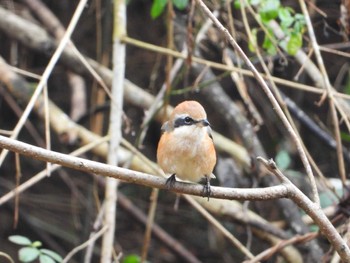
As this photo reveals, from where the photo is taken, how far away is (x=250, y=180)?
396 cm

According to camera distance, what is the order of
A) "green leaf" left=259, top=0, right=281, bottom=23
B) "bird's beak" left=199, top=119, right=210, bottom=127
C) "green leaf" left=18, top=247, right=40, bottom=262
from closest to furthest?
"bird's beak" left=199, top=119, right=210, bottom=127
"green leaf" left=18, top=247, right=40, bottom=262
"green leaf" left=259, top=0, right=281, bottom=23

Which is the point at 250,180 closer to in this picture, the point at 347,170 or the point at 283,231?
the point at 283,231

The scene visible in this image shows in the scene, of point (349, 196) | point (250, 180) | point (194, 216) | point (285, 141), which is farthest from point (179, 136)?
point (194, 216)

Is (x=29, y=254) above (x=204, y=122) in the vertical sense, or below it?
below

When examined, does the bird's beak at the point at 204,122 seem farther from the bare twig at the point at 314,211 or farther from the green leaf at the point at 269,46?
the green leaf at the point at 269,46

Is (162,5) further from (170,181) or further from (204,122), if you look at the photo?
(170,181)

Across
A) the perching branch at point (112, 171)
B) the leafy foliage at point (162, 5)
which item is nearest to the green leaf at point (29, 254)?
the perching branch at point (112, 171)

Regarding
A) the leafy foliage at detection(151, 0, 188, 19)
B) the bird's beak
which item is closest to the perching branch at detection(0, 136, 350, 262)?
the bird's beak

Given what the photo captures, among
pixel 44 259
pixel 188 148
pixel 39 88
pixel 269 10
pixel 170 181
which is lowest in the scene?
pixel 44 259

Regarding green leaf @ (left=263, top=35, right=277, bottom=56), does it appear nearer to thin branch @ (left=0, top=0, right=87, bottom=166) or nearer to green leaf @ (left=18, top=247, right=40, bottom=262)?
thin branch @ (left=0, top=0, right=87, bottom=166)

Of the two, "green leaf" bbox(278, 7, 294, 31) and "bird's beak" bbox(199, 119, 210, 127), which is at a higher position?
"green leaf" bbox(278, 7, 294, 31)

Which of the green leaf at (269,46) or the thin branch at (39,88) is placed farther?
the green leaf at (269,46)

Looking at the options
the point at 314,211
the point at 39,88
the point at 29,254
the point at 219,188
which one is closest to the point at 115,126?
the point at 39,88

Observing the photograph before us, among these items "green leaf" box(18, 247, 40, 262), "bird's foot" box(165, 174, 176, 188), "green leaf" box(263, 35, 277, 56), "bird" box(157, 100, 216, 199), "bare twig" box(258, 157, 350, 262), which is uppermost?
"green leaf" box(263, 35, 277, 56)
